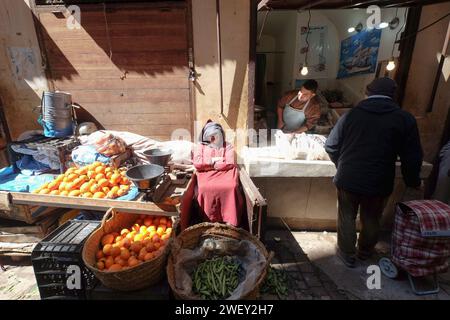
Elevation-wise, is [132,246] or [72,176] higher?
[72,176]

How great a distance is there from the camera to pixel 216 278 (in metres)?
3.01

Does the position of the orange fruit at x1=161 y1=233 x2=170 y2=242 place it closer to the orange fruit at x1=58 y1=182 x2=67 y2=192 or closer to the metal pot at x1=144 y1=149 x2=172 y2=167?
the metal pot at x1=144 y1=149 x2=172 y2=167

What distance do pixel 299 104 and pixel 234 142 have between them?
4.74ft

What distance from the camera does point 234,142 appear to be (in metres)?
4.95

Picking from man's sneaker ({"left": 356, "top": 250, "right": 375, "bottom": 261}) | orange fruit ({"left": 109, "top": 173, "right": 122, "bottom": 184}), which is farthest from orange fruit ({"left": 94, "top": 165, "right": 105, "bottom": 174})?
man's sneaker ({"left": 356, "top": 250, "right": 375, "bottom": 261})

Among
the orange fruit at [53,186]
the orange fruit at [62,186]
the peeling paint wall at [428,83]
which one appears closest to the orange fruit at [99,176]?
the orange fruit at [62,186]

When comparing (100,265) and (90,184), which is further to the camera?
(90,184)

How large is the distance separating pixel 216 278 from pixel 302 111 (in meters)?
3.33

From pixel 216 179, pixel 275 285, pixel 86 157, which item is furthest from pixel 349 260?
pixel 86 157

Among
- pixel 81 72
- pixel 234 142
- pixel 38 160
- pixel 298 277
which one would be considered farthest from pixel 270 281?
pixel 81 72

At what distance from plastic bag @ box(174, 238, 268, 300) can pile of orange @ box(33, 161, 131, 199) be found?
1.44m

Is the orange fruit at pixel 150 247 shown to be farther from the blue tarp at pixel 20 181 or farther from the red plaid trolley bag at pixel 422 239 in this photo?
the red plaid trolley bag at pixel 422 239

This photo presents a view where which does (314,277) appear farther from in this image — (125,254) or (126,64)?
(126,64)
